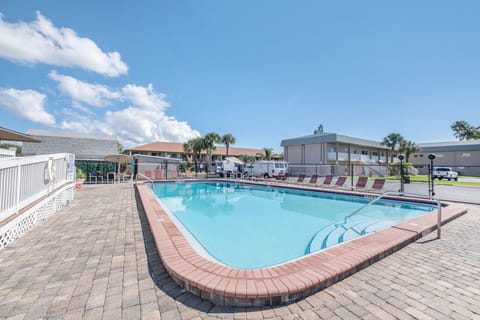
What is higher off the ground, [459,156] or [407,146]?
[407,146]

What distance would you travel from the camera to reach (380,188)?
11602mm

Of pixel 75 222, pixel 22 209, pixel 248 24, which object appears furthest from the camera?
pixel 248 24

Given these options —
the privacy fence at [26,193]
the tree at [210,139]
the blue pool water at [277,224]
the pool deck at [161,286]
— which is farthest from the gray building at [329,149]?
the privacy fence at [26,193]

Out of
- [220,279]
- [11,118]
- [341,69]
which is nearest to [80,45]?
[220,279]

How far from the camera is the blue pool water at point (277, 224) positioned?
4793mm

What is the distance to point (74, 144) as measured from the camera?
2791cm

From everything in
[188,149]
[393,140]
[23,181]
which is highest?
[393,140]

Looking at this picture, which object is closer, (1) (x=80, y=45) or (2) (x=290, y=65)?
(1) (x=80, y=45)

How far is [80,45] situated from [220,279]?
12044 millimetres

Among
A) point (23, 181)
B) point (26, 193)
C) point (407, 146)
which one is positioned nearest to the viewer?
point (23, 181)

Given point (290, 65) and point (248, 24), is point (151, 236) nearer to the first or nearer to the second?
point (248, 24)

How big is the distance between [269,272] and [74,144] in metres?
34.4

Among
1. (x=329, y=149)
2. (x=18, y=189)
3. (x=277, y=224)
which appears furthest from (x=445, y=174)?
(x=18, y=189)

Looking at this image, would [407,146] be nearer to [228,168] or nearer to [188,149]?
[228,168]
